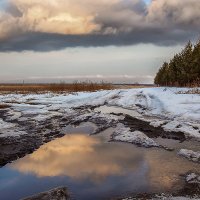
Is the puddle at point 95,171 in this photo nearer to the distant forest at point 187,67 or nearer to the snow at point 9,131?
the snow at point 9,131

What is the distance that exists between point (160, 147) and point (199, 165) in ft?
7.95

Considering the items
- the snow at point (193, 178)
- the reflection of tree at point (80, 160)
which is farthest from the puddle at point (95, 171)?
the snow at point (193, 178)

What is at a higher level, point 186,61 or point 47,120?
point 186,61

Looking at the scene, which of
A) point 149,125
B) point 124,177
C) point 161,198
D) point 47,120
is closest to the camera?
point 161,198

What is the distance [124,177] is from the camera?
8289 mm

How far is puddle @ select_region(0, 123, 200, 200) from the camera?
7480 mm

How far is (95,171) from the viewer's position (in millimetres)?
8828

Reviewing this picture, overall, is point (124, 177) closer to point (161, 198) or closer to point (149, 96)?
point (161, 198)

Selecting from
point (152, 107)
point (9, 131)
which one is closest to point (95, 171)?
point (9, 131)

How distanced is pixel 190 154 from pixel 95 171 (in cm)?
336

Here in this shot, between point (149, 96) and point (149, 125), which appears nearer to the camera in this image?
point (149, 125)

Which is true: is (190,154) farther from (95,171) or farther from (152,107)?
(152,107)

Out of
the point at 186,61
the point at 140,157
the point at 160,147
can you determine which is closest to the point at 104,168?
the point at 140,157

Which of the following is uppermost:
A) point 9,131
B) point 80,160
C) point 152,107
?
point 152,107
